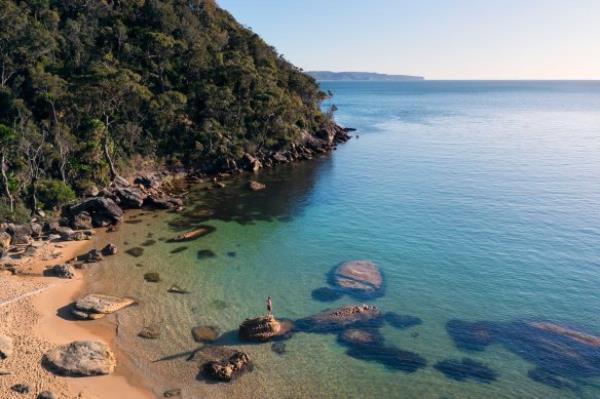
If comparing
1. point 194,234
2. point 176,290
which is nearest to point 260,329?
point 176,290

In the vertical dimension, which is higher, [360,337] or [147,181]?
[147,181]

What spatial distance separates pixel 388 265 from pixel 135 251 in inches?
1025

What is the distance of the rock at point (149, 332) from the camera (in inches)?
1232

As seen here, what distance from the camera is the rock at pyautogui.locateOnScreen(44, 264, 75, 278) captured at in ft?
128

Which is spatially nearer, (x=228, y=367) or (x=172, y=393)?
(x=172, y=393)

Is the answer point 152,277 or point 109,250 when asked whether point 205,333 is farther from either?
point 109,250

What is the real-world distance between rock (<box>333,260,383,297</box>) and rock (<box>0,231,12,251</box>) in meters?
33.1

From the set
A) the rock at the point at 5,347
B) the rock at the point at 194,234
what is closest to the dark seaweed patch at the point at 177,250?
the rock at the point at 194,234

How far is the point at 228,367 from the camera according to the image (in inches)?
1082

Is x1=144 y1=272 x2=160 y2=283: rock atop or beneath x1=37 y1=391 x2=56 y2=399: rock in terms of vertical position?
atop

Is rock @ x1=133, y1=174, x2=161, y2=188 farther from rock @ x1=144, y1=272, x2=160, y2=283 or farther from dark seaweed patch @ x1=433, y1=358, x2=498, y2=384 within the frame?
dark seaweed patch @ x1=433, y1=358, x2=498, y2=384

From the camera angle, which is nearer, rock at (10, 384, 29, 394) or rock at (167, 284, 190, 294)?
rock at (10, 384, 29, 394)

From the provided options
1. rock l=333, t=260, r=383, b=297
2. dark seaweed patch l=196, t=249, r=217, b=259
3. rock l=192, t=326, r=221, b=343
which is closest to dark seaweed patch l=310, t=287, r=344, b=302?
rock l=333, t=260, r=383, b=297

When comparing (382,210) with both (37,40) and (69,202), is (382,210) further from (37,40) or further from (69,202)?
(37,40)
